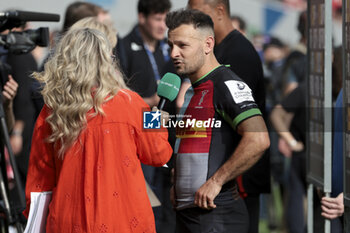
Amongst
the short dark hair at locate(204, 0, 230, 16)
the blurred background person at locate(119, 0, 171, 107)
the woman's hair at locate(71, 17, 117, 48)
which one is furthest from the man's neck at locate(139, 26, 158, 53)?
the short dark hair at locate(204, 0, 230, 16)

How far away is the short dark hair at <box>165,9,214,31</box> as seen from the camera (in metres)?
3.36

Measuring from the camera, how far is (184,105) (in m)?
3.36

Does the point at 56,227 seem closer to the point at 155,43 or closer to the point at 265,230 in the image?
the point at 155,43

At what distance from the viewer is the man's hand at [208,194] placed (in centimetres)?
324

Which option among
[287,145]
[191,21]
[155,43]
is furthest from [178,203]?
[287,145]

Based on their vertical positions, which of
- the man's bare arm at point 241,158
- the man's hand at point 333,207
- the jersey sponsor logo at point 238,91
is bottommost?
the man's hand at point 333,207

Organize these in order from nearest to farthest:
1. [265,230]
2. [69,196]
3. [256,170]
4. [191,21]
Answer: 1. [69,196]
2. [191,21]
3. [256,170]
4. [265,230]

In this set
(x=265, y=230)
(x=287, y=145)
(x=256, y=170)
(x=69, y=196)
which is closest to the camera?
(x=69, y=196)

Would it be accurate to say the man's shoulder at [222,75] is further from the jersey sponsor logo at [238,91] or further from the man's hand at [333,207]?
the man's hand at [333,207]

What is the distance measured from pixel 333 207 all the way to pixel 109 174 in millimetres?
1293

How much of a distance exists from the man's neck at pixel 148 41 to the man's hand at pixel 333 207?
2.02 metres

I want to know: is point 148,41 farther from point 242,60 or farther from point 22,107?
point 242,60

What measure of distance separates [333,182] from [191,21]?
1216mm

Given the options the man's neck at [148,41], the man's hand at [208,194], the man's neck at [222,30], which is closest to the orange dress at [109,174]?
the man's hand at [208,194]
